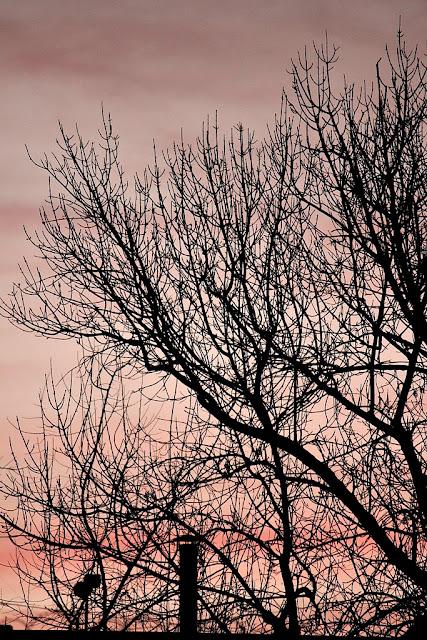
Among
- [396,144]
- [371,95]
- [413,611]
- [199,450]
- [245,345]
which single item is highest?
[371,95]

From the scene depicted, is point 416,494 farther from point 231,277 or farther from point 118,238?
point 118,238

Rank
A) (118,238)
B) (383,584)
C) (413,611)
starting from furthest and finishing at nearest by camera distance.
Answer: (118,238) < (383,584) < (413,611)

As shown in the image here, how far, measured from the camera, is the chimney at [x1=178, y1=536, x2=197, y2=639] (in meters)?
5.71

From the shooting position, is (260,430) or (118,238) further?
(118,238)

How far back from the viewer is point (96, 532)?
28.8ft

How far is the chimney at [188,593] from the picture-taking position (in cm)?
571

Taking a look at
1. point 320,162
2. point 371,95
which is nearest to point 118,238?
point 320,162

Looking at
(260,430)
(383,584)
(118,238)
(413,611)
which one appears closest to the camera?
(413,611)

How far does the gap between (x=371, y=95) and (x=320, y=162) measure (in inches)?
30.1

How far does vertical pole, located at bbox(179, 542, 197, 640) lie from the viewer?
5707 millimetres

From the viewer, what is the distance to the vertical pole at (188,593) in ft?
18.7

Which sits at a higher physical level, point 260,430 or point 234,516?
point 260,430

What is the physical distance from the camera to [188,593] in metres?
5.89

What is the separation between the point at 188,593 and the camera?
19.3ft
